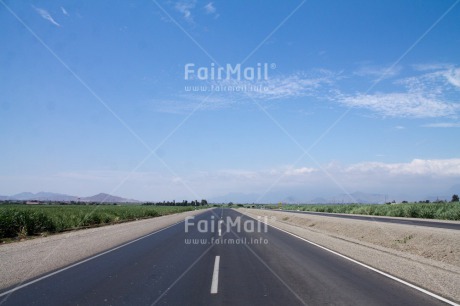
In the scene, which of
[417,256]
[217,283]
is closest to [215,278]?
[217,283]

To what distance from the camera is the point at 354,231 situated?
25.9 m

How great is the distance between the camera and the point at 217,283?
9.12 meters

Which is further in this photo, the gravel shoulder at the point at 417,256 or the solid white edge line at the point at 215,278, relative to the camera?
the gravel shoulder at the point at 417,256

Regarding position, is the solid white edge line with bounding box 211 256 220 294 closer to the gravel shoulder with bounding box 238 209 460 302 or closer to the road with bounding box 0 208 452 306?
the road with bounding box 0 208 452 306

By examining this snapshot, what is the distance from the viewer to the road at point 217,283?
7.53m

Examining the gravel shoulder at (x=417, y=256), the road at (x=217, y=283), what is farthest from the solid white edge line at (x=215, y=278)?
the gravel shoulder at (x=417, y=256)

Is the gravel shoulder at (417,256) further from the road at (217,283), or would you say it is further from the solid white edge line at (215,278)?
the solid white edge line at (215,278)

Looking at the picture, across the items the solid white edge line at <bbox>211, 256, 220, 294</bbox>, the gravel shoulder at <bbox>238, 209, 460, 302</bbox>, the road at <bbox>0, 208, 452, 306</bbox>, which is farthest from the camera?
the gravel shoulder at <bbox>238, 209, 460, 302</bbox>

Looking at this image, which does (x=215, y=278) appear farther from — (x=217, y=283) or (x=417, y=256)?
(x=417, y=256)

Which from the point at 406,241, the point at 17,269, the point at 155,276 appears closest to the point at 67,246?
the point at 17,269

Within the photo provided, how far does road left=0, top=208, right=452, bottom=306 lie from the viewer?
24.7ft

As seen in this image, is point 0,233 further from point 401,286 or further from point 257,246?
point 401,286

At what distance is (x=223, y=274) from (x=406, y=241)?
11874mm

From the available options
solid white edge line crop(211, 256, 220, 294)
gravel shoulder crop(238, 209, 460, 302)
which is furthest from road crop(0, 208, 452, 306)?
gravel shoulder crop(238, 209, 460, 302)
